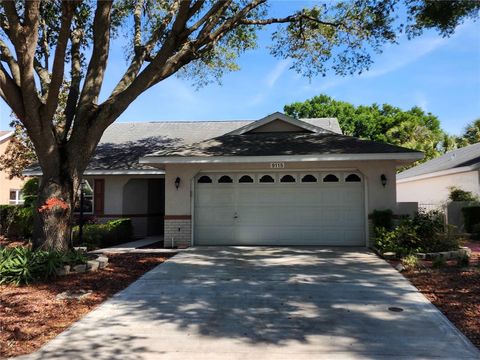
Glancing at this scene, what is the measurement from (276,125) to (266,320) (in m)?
10.5

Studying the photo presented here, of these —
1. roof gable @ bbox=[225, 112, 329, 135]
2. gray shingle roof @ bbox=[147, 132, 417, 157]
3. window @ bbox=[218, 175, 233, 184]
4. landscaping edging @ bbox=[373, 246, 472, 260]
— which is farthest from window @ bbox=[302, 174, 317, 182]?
landscaping edging @ bbox=[373, 246, 472, 260]

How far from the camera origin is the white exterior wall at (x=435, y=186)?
873 inches

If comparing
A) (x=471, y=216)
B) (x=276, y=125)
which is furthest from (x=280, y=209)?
(x=471, y=216)

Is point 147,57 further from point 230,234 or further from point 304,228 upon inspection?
point 304,228

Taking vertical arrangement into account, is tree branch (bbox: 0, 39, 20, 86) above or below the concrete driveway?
above

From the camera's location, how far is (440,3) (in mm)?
11016

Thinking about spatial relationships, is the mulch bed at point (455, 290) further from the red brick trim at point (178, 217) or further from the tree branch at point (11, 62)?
the tree branch at point (11, 62)

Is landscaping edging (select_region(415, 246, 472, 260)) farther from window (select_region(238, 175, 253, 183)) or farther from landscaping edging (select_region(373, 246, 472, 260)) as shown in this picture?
window (select_region(238, 175, 253, 183))

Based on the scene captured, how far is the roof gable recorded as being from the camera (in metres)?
16.0

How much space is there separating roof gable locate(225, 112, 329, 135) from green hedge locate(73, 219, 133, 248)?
5300 millimetres

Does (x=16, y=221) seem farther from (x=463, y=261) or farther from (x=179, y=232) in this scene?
(x=463, y=261)

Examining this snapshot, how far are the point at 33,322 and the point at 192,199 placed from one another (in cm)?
794

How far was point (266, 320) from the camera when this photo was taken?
256 inches

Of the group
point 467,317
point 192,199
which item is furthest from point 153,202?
point 467,317
